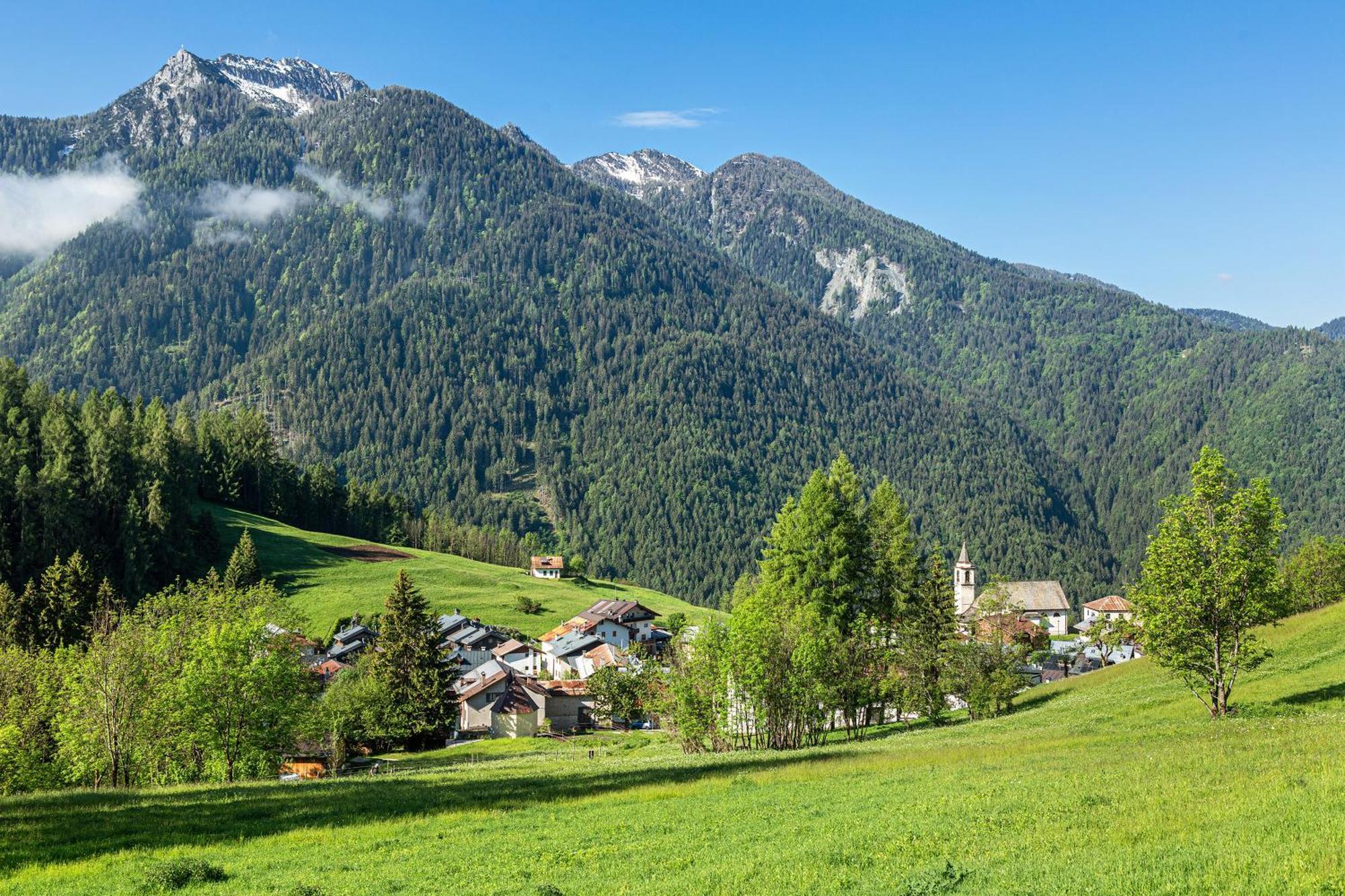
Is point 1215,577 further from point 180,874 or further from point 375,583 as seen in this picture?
point 375,583

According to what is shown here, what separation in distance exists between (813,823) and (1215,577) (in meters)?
22.0

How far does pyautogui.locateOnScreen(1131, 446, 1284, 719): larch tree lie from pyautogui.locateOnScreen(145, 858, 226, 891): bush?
32637 mm

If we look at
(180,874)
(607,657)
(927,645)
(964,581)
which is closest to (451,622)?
(607,657)

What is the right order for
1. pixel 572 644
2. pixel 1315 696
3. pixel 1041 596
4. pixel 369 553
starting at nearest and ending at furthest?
pixel 1315 696
pixel 572 644
pixel 369 553
pixel 1041 596

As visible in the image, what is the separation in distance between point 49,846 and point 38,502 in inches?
3721

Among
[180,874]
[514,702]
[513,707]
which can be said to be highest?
[180,874]

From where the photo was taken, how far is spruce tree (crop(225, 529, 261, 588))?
112188 millimetres

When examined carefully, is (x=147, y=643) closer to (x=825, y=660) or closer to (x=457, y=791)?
(x=457, y=791)

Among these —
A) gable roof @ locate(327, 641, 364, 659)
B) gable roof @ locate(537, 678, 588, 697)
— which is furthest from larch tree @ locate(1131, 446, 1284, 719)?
gable roof @ locate(327, 641, 364, 659)

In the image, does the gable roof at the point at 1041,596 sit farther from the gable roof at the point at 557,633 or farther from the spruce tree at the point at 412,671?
the spruce tree at the point at 412,671

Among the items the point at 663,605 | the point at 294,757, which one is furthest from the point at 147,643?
the point at 663,605

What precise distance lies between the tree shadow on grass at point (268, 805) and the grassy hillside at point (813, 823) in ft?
0.47

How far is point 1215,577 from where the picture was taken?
117 ft

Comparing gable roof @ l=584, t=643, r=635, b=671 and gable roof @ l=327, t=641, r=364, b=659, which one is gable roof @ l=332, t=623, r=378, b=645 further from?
gable roof @ l=584, t=643, r=635, b=671
